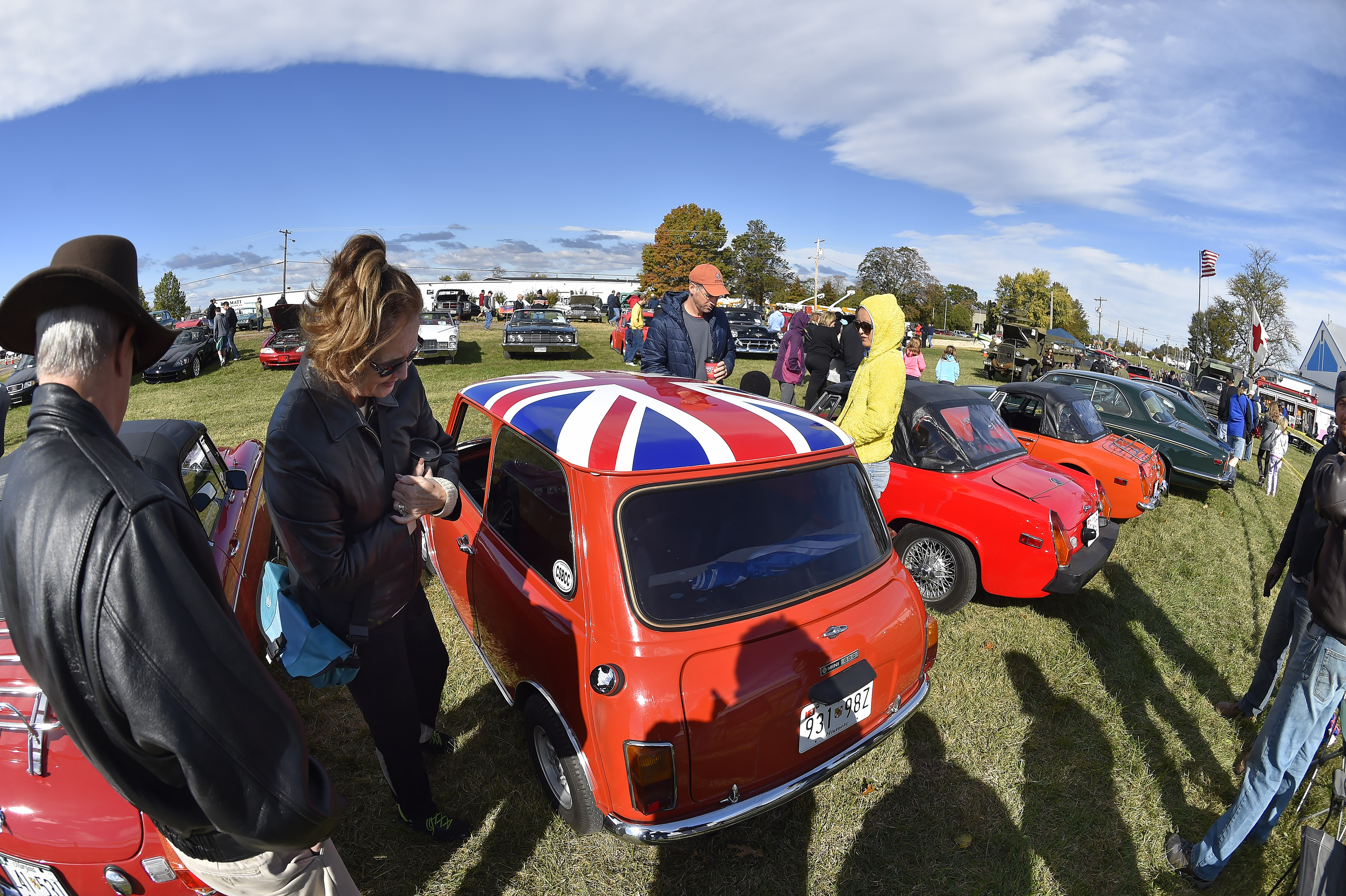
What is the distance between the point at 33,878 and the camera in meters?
1.87

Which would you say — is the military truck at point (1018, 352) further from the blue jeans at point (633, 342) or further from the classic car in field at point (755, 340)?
the blue jeans at point (633, 342)

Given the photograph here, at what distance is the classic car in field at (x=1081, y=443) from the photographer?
655 centimetres

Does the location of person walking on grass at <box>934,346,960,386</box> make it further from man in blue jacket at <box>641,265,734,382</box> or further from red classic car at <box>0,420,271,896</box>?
red classic car at <box>0,420,271,896</box>

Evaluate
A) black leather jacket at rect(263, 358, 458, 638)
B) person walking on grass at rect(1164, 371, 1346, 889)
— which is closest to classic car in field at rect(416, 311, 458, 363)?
black leather jacket at rect(263, 358, 458, 638)

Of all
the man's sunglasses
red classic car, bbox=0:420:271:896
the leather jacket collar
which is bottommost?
red classic car, bbox=0:420:271:896

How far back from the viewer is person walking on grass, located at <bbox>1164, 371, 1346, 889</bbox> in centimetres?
238

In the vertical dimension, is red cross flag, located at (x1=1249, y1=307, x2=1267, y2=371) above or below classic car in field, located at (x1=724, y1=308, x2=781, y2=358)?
above

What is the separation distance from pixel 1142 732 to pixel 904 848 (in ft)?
6.46

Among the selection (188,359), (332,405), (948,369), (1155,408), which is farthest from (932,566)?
(188,359)

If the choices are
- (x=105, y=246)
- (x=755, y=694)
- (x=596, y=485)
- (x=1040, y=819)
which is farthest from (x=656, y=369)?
(x=105, y=246)

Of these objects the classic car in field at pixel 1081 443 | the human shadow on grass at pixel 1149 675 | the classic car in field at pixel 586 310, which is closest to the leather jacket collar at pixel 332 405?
the human shadow on grass at pixel 1149 675

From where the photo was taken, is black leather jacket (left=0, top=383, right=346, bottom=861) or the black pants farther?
the black pants

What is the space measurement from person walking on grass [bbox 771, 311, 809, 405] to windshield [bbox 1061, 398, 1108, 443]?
343 cm

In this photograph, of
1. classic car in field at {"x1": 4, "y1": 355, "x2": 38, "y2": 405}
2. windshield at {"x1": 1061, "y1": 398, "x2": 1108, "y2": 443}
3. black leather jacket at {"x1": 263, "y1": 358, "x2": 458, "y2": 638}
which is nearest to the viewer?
black leather jacket at {"x1": 263, "y1": 358, "x2": 458, "y2": 638}
